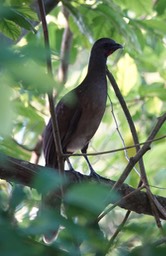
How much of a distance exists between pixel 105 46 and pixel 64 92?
744mm

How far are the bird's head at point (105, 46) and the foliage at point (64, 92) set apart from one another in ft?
0.15

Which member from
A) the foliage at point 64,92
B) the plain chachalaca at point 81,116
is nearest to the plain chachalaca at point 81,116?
the plain chachalaca at point 81,116

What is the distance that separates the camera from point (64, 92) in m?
3.37

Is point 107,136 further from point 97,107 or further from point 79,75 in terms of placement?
point 97,107

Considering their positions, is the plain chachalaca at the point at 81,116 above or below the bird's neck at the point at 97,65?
below

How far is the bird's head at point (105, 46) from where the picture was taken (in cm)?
391

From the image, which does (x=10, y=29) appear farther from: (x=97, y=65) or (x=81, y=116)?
(x=97, y=65)

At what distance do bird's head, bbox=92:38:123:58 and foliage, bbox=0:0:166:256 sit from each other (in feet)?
0.15

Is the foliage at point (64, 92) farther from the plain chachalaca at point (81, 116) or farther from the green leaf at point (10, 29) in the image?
the plain chachalaca at point (81, 116)

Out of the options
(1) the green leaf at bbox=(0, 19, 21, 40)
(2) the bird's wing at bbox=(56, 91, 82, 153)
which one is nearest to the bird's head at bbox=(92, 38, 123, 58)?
(2) the bird's wing at bbox=(56, 91, 82, 153)

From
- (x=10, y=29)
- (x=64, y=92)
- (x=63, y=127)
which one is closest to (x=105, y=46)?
(x=63, y=127)

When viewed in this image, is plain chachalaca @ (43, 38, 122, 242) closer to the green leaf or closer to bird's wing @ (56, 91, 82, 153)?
bird's wing @ (56, 91, 82, 153)

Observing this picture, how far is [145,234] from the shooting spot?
102 cm

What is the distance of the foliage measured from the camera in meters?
0.88
